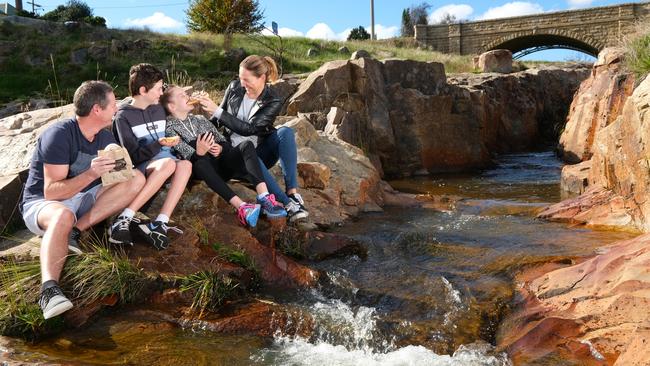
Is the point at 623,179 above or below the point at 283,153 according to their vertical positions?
below

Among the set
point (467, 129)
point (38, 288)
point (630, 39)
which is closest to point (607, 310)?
point (38, 288)

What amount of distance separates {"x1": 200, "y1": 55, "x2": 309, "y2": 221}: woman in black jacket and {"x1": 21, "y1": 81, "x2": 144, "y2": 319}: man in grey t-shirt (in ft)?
4.05

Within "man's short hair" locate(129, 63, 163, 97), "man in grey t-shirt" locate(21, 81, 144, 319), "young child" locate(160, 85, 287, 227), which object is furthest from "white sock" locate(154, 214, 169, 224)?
"man's short hair" locate(129, 63, 163, 97)

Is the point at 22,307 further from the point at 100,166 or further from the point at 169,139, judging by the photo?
the point at 169,139

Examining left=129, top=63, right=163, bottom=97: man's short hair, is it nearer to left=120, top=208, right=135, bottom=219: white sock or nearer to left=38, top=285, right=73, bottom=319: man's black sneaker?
left=120, top=208, right=135, bottom=219: white sock

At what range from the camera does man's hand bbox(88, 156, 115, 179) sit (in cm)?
368

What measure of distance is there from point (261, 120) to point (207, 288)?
178 cm

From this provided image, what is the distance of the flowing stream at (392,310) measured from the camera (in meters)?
3.33

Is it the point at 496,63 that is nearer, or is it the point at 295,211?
the point at 295,211

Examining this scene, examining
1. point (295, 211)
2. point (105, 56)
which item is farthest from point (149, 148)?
point (105, 56)

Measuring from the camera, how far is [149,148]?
172 inches

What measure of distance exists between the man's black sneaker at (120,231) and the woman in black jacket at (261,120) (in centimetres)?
136

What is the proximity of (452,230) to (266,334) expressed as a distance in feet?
9.51

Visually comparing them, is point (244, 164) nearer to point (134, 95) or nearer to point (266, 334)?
point (134, 95)
